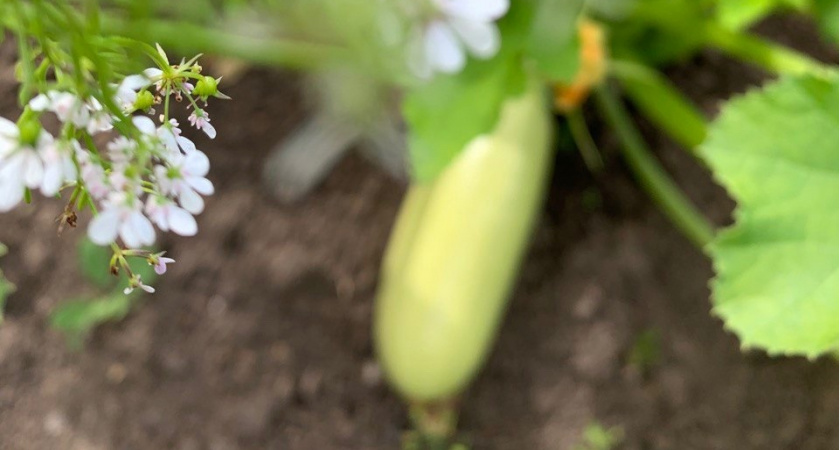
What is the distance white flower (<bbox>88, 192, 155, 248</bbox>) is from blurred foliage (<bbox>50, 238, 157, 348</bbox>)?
0.72 m

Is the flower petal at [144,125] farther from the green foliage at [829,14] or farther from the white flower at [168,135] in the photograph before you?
the green foliage at [829,14]

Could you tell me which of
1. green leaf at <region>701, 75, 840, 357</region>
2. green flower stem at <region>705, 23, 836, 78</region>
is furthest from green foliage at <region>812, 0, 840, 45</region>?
green leaf at <region>701, 75, 840, 357</region>

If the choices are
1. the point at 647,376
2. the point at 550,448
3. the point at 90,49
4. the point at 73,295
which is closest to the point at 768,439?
the point at 647,376

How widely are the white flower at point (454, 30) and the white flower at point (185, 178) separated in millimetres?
326

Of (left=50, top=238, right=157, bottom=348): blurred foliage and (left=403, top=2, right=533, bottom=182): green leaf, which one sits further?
(left=50, top=238, right=157, bottom=348): blurred foliage

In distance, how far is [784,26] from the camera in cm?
158

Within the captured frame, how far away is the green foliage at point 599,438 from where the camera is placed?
1.25 m

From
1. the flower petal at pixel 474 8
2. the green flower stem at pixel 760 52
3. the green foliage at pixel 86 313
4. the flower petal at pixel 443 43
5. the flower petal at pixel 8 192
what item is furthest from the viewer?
the green flower stem at pixel 760 52

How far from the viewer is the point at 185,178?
416 mm

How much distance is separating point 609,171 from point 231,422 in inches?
29.7

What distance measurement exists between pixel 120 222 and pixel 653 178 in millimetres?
1065

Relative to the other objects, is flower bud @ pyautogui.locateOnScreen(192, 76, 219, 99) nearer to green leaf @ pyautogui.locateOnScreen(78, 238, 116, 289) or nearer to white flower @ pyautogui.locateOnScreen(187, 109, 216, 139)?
white flower @ pyautogui.locateOnScreen(187, 109, 216, 139)

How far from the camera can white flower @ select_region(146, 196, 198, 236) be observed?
16.1 inches

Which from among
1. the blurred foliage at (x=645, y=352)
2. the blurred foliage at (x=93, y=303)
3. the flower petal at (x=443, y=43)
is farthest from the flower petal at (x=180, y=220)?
the blurred foliage at (x=645, y=352)
